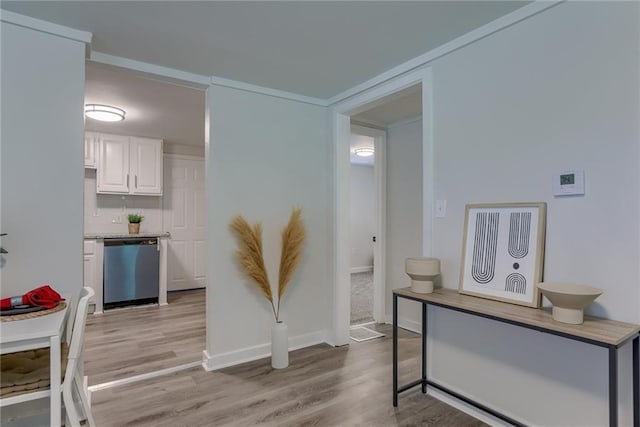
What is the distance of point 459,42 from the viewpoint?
2.14 m

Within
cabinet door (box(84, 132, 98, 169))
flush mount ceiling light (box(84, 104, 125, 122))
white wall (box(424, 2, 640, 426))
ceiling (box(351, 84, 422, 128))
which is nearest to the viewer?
white wall (box(424, 2, 640, 426))

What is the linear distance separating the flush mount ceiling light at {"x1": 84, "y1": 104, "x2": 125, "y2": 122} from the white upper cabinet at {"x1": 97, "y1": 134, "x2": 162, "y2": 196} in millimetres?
1281

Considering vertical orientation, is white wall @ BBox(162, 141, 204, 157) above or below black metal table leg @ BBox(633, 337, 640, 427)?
above

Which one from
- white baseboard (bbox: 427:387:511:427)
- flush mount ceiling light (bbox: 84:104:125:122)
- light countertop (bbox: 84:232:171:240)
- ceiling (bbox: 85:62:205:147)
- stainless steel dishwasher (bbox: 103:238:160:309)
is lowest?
white baseboard (bbox: 427:387:511:427)

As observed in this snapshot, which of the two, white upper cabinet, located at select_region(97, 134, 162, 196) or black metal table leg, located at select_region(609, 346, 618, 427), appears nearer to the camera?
black metal table leg, located at select_region(609, 346, 618, 427)

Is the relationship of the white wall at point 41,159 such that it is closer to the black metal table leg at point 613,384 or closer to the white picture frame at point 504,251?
the white picture frame at point 504,251

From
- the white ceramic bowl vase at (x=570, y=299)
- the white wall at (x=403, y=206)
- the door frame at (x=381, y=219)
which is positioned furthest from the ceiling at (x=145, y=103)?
the white ceramic bowl vase at (x=570, y=299)

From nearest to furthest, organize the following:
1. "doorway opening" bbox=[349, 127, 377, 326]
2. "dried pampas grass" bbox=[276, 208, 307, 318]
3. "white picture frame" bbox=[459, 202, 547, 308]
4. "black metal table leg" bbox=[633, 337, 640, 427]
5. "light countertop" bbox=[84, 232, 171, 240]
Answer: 1. "black metal table leg" bbox=[633, 337, 640, 427]
2. "white picture frame" bbox=[459, 202, 547, 308]
3. "dried pampas grass" bbox=[276, 208, 307, 318]
4. "light countertop" bbox=[84, 232, 171, 240]
5. "doorway opening" bbox=[349, 127, 377, 326]

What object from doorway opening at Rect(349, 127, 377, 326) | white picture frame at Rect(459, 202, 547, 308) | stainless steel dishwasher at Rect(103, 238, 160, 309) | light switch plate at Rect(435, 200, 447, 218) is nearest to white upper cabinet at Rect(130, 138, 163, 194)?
stainless steel dishwasher at Rect(103, 238, 160, 309)

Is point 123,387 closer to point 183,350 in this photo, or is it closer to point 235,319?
point 183,350

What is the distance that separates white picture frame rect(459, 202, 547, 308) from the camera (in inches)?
69.4

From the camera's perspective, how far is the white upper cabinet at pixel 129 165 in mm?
4746

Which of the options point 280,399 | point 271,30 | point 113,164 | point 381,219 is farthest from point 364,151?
point 280,399

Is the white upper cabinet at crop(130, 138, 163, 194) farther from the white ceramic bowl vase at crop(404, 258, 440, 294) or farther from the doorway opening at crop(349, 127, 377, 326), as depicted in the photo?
the white ceramic bowl vase at crop(404, 258, 440, 294)
